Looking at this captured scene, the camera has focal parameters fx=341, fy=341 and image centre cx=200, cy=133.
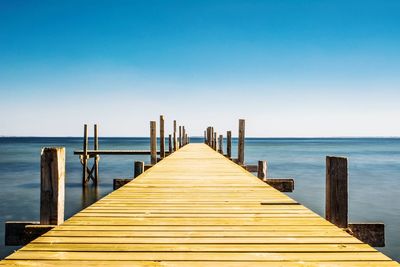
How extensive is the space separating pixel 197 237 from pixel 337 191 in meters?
2.23

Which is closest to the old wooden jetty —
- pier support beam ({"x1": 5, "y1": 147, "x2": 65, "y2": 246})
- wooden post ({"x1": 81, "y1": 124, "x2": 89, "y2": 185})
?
pier support beam ({"x1": 5, "y1": 147, "x2": 65, "y2": 246})

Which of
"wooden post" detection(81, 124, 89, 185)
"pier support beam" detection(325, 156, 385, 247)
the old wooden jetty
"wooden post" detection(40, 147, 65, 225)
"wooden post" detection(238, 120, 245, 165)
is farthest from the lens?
"wooden post" detection(81, 124, 89, 185)

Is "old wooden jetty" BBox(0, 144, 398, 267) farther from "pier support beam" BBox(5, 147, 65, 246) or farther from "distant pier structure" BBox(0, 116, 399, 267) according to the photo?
"pier support beam" BBox(5, 147, 65, 246)

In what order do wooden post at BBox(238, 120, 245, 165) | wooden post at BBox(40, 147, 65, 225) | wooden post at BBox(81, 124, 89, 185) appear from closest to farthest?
wooden post at BBox(40, 147, 65, 225) < wooden post at BBox(238, 120, 245, 165) < wooden post at BBox(81, 124, 89, 185)

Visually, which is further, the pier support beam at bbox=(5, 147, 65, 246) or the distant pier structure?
the pier support beam at bbox=(5, 147, 65, 246)

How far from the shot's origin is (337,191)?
4324 mm

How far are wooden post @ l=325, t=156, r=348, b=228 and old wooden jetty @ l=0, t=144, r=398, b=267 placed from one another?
1.61 ft

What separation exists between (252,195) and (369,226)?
157cm

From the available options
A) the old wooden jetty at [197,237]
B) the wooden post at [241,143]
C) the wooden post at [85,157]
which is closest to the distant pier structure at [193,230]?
the old wooden jetty at [197,237]

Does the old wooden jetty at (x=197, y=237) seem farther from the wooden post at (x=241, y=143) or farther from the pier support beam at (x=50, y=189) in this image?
the wooden post at (x=241, y=143)

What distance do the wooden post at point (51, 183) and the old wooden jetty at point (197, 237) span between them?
0.41 metres

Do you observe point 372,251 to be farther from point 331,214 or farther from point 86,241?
point 86,241

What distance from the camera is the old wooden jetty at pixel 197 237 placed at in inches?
95.5

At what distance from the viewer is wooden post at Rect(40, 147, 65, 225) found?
3.88 meters
